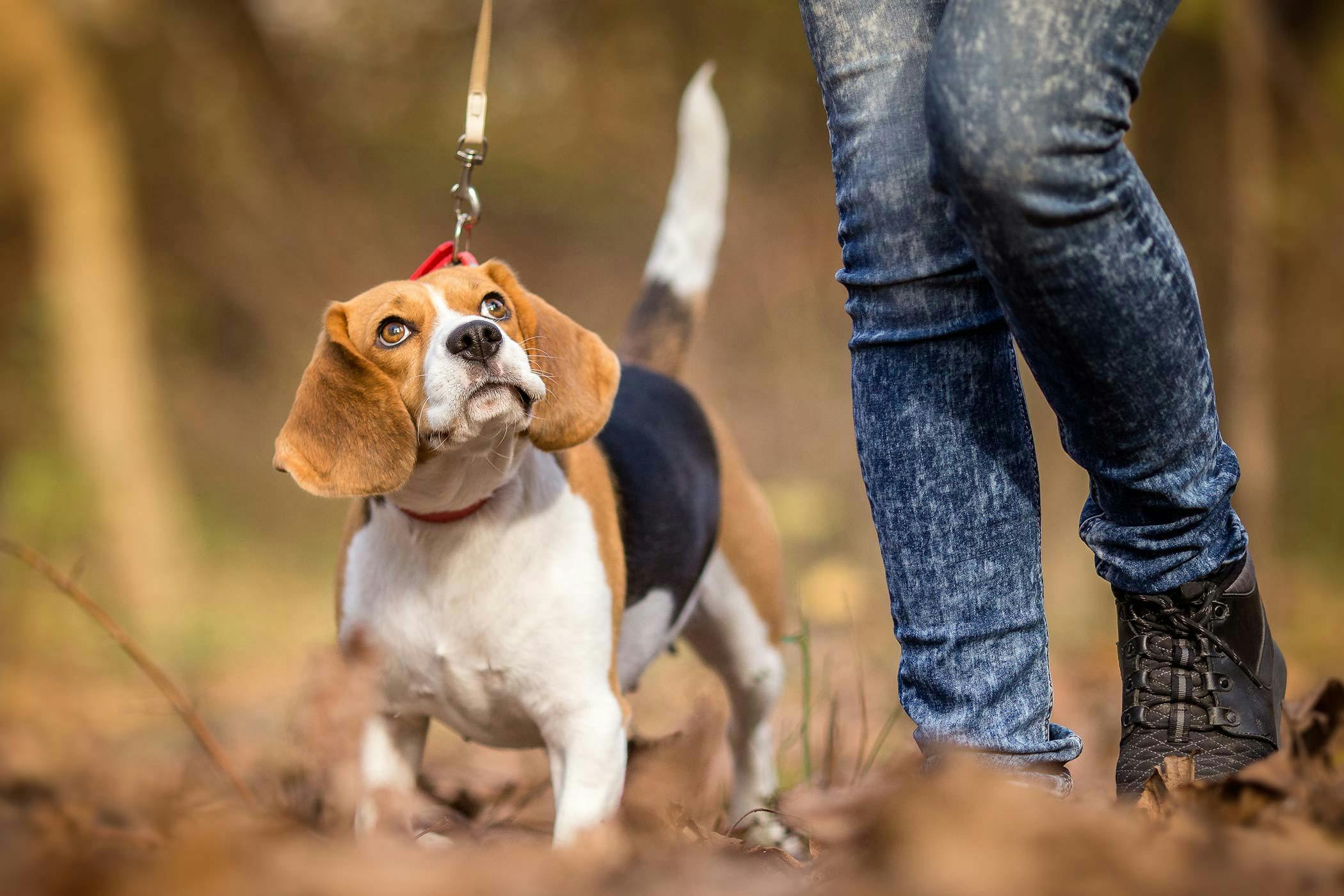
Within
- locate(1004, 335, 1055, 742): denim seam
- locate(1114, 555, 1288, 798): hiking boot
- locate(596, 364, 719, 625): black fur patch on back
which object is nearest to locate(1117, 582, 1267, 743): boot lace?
locate(1114, 555, 1288, 798): hiking boot

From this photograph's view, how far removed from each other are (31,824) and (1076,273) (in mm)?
1471

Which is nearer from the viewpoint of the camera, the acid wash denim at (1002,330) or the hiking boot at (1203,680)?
the acid wash denim at (1002,330)

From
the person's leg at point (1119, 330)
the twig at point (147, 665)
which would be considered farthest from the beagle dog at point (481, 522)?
the person's leg at point (1119, 330)

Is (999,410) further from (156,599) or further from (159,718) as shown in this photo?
(156,599)

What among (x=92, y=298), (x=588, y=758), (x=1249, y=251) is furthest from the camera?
(x=92, y=298)

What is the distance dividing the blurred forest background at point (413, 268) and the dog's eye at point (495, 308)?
160 cm

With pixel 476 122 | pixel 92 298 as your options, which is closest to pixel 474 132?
pixel 476 122

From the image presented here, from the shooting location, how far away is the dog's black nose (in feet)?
6.81

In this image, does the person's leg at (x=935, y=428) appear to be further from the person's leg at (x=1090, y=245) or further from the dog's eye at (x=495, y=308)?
the dog's eye at (x=495, y=308)

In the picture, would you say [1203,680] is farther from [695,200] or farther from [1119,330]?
[695,200]

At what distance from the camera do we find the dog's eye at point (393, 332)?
7.24 ft

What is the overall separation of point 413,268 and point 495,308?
6745 mm

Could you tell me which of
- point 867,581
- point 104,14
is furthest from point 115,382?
point 867,581

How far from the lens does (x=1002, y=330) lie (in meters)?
1.78
